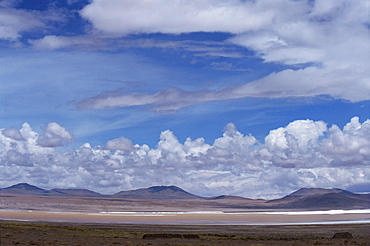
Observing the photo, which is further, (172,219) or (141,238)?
(172,219)

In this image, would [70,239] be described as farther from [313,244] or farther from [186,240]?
[313,244]

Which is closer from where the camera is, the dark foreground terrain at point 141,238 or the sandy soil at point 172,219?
the dark foreground terrain at point 141,238

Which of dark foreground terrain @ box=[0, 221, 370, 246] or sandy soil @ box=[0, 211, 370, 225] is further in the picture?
sandy soil @ box=[0, 211, 370, 225]

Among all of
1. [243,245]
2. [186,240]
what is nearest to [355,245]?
[243,245]

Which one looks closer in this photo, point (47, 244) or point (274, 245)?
point (47, 244)

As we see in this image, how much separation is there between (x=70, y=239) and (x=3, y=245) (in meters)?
9.50

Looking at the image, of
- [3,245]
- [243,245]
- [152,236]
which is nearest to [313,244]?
[243,245]

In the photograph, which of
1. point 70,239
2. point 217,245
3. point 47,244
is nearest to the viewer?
point 47,244

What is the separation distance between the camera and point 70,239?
4441 cm

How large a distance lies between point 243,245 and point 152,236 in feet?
29.9

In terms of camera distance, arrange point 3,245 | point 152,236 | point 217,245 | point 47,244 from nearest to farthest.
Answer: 1. point 3,245
2. point 47,244
3. point 217,245
4. point 152,236

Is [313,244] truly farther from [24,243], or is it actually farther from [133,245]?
[24,243]

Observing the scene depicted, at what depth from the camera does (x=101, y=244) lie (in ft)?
130

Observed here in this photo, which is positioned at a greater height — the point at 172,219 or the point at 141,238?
the point at 172,219
